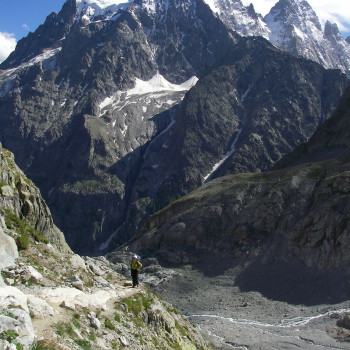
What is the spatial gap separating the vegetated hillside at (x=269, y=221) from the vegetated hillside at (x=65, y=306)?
6156 cm

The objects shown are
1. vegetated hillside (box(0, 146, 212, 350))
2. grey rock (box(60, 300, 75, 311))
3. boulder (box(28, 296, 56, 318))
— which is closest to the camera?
vegetated hillside (box(0, 146, 212, 350))

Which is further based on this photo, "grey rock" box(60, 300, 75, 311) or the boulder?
"grey rock" box(60, 300, 75, 311)

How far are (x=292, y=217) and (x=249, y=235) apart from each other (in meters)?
9.04

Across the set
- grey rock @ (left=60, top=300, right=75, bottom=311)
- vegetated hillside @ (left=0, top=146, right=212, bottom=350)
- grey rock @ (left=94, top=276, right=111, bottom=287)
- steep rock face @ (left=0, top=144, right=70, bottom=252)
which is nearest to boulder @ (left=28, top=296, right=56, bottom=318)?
vegetated hillside @ (left=0, top=146, right=212, bottom=350)

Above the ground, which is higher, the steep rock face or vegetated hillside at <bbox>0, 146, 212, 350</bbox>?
the steep rock face

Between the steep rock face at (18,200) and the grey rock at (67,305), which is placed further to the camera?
the steep rock face at (18,200)

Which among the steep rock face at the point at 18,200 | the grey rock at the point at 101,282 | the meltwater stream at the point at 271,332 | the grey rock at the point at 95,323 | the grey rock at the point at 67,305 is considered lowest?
the meltwater stream at the point at 271,332

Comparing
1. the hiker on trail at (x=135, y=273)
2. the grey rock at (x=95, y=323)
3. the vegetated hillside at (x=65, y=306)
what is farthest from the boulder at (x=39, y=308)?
the hiker on trail at (x=135, y=273)

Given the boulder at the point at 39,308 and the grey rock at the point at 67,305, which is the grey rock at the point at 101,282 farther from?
the boulder at the point at 39,308

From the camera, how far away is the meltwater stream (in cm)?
5075

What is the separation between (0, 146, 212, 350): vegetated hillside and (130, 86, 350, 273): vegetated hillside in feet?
202

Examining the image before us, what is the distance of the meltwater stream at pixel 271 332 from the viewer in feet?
167

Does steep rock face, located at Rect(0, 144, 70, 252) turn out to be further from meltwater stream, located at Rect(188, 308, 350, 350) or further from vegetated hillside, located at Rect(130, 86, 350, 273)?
vegetated hillside, located at Rect(130, 86, 350, 273)

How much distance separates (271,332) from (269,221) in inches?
1601
